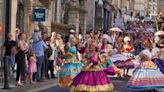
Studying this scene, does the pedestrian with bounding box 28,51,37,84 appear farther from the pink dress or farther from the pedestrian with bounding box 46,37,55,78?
the pedestrian with bounding box 46,37,55,78

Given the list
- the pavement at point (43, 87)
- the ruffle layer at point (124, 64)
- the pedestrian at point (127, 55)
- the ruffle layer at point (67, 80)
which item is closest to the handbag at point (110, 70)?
the pavement at point (43, 87)

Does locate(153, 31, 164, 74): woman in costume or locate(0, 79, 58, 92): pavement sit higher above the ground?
locate(153, 31, 164, 74): woman in costume

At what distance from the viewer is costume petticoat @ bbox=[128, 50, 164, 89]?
49.8 ft

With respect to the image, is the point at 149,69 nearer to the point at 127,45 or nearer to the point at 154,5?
the point at 127,45

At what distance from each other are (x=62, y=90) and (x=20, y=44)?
2057 mm

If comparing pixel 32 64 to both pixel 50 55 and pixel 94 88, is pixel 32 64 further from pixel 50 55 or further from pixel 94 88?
pixel 94 88

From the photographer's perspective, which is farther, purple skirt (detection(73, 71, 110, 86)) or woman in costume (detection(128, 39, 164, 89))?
woman in costume (detection(128, 39, 164, 89))

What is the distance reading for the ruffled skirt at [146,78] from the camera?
→ 15180 millimetres

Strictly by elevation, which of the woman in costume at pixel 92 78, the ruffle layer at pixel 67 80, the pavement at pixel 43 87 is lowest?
the pavement at pixel 43 87

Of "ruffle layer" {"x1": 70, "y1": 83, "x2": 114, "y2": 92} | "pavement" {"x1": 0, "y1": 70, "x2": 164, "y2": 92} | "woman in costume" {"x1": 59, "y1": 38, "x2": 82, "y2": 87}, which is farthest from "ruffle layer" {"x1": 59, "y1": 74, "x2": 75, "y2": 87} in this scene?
"ruffle layer" {"x1": 70, "y1": 83, "x2": 114, "y2": 92}

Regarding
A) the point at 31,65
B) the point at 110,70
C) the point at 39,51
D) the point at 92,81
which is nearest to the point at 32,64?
the point at 31,65

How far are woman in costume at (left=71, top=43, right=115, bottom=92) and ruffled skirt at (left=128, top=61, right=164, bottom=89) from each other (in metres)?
0.89

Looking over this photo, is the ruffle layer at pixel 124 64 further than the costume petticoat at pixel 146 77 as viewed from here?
Yes

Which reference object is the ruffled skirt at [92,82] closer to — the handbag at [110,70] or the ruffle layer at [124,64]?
the handbag at [110,70]
